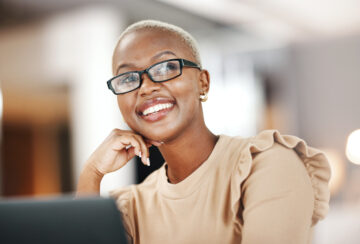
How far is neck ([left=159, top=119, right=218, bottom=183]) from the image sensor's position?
41.7 inches

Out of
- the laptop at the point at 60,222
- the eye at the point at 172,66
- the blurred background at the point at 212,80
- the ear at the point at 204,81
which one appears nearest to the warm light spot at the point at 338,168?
the blurred background at the point at 212,80

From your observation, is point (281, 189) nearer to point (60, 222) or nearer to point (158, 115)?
point (158, 115)

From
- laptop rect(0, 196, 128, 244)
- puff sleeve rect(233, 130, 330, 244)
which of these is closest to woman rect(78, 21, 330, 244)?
puff sleeve rect(233, 130, 330, 244)

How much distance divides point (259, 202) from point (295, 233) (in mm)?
86

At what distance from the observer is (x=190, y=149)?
106 cm

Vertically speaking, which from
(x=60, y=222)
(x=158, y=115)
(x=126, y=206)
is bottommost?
(x=126, y=206)

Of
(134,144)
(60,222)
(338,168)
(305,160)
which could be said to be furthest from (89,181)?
(338,168)

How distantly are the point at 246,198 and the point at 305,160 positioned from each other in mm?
145

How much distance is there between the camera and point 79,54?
3.72 meters

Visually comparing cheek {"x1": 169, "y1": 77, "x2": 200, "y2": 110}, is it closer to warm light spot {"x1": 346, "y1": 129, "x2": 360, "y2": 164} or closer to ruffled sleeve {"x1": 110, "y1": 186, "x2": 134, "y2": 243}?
ruffled sleeve {"x1": 110, "y1": 186, "x2": 134, "y2": 243}

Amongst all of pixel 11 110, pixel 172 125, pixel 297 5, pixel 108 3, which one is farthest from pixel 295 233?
pixel 11 110

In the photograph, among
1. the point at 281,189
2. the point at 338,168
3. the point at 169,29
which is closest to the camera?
the point at 281,189

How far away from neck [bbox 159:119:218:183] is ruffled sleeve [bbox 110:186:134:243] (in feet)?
0.46

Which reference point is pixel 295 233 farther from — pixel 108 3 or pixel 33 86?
pixel 33 86
